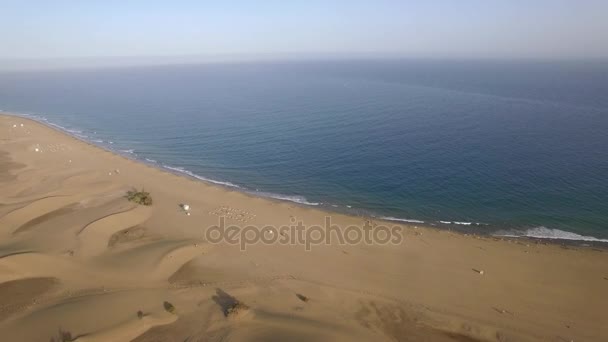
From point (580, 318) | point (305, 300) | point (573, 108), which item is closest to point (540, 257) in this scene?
point (580, 318)

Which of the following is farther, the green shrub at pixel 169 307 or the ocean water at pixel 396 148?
the ocean water at pixel 396 148

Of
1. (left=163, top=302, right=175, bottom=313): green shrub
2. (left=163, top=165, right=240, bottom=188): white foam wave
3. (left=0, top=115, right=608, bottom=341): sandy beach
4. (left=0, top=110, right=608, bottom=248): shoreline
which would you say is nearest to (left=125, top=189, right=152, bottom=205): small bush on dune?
(left=0, top=115, right=608, bottom=341): sandy beach

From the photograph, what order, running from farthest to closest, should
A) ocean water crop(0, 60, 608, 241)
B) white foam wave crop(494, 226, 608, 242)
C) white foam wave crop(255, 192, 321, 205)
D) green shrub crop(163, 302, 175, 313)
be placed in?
white foam wave crop(255, 192, 321, 205) < ocean water crop(0, 60, 608, 241) < white foam wave crop(494, 226, 608, 242) < green shrub crop(163, 302, 175, 313)

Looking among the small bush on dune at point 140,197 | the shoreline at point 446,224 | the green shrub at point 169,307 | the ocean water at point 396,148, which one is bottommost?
the green shrub at point 169,307

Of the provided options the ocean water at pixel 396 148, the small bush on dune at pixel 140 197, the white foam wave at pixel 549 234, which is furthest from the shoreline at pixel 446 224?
the small bush on dune at pixel 140 197

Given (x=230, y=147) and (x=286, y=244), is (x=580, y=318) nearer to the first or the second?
(x=286, y=244)

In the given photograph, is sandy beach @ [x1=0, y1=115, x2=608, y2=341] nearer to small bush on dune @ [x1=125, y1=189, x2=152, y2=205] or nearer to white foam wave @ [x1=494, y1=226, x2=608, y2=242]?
small bush on dune @ [x1=125, y1=189, x2=152, y2=205]

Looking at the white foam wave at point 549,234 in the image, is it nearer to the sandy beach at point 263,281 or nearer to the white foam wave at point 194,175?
the sandy beach at point 263,281

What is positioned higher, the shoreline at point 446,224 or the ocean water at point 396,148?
the ocean water at point 396,148
